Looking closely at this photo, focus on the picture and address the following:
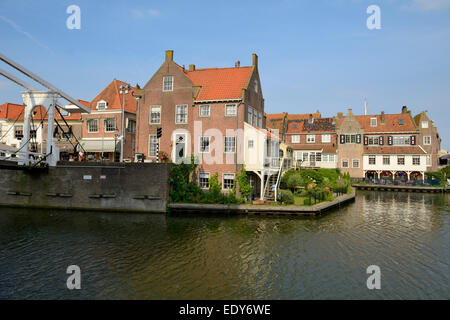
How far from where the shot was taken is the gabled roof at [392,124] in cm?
5725

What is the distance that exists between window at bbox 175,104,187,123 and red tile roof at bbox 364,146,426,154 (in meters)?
43.0

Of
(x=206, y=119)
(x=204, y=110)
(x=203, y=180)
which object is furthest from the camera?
(x=204, y=110)

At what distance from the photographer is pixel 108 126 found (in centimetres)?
3488

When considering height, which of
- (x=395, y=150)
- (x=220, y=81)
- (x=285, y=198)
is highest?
(x=220, y=81)

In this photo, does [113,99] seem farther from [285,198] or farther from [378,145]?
[378,145]

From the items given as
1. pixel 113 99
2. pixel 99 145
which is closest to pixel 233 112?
pixel 113 99

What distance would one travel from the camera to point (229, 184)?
1097 inches

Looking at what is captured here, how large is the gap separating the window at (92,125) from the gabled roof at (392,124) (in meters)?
50.0

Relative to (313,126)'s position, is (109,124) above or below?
below

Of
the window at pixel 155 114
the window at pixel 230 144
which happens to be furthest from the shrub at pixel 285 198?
the window at pixel 155 114

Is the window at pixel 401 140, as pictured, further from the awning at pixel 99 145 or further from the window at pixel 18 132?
the window at pixel 18 132

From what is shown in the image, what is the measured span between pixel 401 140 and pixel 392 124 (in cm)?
363

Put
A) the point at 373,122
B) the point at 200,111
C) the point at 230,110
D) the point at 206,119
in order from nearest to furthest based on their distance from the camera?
the point at 230,110 → the point at 206,119 → the point at 200,111 → the point at 373,122
